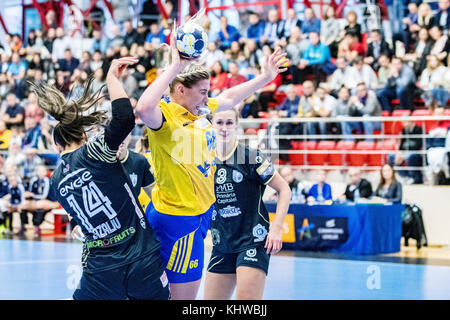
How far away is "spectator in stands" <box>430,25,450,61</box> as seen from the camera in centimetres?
1445

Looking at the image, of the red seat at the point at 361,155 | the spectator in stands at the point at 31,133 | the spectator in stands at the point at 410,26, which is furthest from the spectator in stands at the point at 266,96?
the spectator in stands at the point at 31,133

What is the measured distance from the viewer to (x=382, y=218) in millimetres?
11969

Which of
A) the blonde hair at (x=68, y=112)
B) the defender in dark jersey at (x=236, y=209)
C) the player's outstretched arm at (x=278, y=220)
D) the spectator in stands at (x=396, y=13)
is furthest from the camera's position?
the spectator in stands at (x=396, y=13)

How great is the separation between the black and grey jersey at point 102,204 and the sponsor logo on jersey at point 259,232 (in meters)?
1.21

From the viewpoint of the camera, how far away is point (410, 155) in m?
13.6

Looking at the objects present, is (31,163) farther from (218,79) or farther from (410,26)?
(410,26)

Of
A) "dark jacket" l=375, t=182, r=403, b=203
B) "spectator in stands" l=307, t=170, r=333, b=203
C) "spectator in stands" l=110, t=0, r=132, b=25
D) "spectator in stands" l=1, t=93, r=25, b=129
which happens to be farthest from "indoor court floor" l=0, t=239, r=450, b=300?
"spectator in stands" l=110, t=0, r=132, b=25

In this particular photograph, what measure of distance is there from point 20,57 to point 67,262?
467 inches

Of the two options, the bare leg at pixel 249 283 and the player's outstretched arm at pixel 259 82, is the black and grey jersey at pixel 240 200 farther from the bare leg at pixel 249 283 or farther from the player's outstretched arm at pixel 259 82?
the player's outstretched arm at pixel 259 82

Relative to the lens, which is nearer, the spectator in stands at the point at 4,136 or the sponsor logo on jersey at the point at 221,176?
the sponsor logo on jersey at the point at 221,176

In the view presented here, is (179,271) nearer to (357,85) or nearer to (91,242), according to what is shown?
(91,242)

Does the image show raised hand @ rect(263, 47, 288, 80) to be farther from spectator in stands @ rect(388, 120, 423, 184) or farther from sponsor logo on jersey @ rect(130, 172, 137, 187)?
spectator in stands @ rect(388, 120, 423, 184)

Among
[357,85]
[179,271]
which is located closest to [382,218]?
[357,85]

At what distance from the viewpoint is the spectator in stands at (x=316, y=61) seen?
52.3 ft
